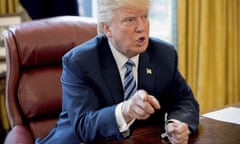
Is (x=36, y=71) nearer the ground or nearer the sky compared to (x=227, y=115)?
nearer the sky

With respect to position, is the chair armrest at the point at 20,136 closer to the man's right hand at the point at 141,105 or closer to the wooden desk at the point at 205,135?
the wooden desk at the point at 205,135

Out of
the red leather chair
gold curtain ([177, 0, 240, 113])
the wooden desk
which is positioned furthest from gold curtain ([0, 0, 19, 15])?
the wooden desk

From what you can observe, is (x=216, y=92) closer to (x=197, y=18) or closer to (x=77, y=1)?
(x=197, y=18)

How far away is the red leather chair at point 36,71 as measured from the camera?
1.90 m

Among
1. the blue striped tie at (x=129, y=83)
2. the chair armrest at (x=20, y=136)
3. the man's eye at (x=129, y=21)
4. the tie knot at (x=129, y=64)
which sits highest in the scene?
the man's eye at (x=129, y=21)

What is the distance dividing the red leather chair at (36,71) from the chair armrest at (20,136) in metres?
0.03

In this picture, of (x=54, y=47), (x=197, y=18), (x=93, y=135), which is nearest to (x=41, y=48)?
(x=54, y=47)

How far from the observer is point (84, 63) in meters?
1.45

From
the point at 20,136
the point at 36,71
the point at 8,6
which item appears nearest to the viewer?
the point at 20,136

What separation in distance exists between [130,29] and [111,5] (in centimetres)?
11

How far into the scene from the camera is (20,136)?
171cm

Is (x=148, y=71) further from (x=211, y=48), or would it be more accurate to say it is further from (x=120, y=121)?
(x=211, y=48)

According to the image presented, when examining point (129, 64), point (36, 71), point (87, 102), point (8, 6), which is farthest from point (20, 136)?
point (8, 6)

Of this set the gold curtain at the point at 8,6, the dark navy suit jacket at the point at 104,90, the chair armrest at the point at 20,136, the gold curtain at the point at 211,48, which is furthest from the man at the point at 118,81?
the gold curtain at the point at 8,6
